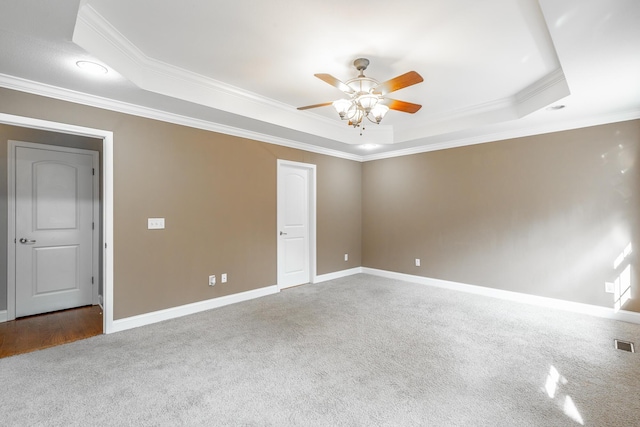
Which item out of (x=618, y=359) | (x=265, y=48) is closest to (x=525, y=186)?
(x=618, y=359)

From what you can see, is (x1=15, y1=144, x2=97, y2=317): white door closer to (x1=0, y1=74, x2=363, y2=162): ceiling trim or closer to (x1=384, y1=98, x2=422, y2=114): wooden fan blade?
(x1=0, y1=74, x2=363, y2=162): ceiling trim

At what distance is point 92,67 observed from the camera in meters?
2.46

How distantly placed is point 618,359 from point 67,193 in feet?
21.3

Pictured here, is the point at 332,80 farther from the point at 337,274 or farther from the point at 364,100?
the point at 337,274

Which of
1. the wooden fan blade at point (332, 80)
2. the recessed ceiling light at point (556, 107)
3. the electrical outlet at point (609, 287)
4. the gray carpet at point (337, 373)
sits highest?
the recessed ceiling light at point (556, 107)

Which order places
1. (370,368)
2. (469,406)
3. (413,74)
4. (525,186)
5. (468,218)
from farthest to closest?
(468,218) < (525,186) < (370,368) < (413,74) < (469,406)

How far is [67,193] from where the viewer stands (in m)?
4.04

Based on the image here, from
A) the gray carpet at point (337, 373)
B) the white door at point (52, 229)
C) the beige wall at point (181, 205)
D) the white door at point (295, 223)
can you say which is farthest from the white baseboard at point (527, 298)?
the white door at point (52, 229)

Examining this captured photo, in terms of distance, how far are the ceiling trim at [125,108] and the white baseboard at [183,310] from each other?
2306 millimetres

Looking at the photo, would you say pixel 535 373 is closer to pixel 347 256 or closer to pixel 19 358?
pixel 347 256

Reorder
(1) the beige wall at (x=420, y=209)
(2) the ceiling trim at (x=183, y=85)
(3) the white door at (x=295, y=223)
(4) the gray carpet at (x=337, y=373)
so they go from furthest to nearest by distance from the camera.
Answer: (3) the white door at (x=295, y=223), (1) the beige wall at (x=420, y=209), (2) the ceiling trim at (x=183, y=85), (4) the gray carpet at (x=337, y=373)

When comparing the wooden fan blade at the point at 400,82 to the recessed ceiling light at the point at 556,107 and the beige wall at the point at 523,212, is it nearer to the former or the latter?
the recessed ceiling light at the point at 556,107

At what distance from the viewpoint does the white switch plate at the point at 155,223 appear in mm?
3461

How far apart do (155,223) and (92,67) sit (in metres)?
1.70
